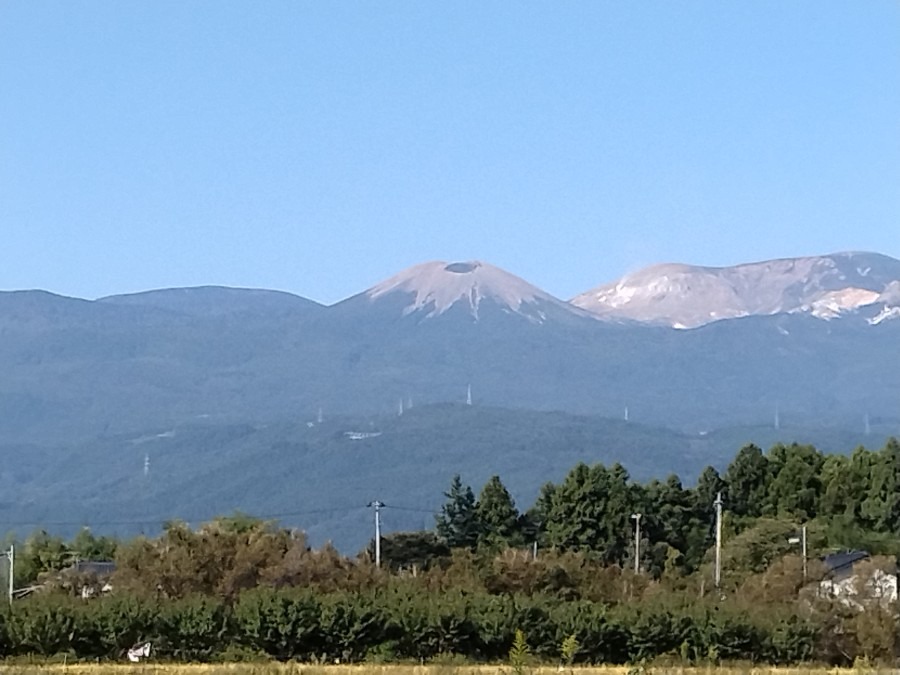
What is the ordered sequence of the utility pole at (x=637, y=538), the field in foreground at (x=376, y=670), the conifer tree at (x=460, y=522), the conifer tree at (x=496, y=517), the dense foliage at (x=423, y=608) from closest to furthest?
1. the field in foreground at (x=376, y=670)
2. the dense foliage at (x=423, y=608)
3. the utility pole at (x=637, y=538)
4. the conifer tree at (x=496, y=517)
5. the conifer tree at (x=460, y=522)

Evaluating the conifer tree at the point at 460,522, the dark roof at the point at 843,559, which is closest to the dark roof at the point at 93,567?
the conifer tree at the point at 460,522

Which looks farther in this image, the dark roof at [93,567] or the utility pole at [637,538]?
the utility pole at [637,538]

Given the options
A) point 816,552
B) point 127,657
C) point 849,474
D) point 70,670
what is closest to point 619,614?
point 127,657

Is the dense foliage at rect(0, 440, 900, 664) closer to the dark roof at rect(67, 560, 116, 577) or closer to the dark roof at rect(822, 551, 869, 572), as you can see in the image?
the dark roof at rect(822, 551, 869, 572)

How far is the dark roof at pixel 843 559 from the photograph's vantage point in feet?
193

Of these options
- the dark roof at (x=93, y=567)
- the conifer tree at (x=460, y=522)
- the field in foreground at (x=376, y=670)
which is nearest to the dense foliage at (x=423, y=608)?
the field in foreground at (x=376, y=670)

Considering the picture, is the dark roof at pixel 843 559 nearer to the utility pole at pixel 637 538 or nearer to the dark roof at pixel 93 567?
the utility pole at pixel 637 538

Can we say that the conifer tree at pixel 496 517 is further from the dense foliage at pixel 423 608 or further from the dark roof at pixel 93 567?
the dark roof at pixel 93 567

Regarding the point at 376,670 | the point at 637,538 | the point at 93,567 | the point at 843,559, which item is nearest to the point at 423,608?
the point at 376,670

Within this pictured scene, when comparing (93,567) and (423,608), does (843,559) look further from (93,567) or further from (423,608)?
(423,608)

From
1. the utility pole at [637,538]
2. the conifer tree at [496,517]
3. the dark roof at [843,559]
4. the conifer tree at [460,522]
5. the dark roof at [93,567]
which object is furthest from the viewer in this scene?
the conifer tree at [460,522]

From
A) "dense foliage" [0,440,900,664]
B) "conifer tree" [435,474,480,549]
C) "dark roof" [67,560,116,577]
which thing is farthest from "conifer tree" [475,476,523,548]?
"dark roof" [67,560,116,577]

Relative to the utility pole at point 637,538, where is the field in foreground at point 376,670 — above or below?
above

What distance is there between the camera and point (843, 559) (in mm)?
63750
